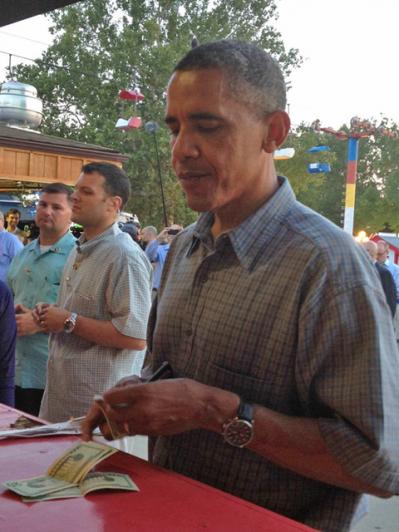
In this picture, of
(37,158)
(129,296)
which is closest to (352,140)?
(37,158)

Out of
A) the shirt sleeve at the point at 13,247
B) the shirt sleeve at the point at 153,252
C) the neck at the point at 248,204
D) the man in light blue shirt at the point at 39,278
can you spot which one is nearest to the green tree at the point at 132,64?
the shirt sleeve at the point at 153,252

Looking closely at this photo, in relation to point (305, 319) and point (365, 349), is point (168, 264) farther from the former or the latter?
point (365, 349)

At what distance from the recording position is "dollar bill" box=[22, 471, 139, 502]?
47.7 inches

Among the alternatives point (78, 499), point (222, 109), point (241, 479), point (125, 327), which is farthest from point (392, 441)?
point (125, 327)

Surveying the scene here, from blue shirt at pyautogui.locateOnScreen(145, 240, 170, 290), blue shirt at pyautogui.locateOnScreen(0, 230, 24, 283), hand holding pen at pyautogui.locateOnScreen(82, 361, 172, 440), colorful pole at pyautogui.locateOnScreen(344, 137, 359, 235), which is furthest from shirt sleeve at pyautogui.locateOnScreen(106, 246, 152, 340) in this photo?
colorful pole at pyautogui.locateOnScreen(344, 137, 359, 235)

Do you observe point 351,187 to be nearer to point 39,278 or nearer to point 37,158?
point 37,158

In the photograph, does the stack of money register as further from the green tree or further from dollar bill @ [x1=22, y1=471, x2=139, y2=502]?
the green tree

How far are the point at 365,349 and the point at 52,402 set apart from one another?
2269 millimetres

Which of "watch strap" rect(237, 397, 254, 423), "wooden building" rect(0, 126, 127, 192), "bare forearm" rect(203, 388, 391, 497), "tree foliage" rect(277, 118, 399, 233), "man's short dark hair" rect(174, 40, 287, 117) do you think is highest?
"tree foliage" rect(277, 118, 399, 233)

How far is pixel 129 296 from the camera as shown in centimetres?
312

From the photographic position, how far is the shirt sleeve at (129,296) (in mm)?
3105

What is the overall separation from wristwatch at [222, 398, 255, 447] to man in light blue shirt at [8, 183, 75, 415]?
7.67 ft

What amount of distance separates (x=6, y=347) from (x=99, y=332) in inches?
19.2

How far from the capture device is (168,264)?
1744 millimetres
